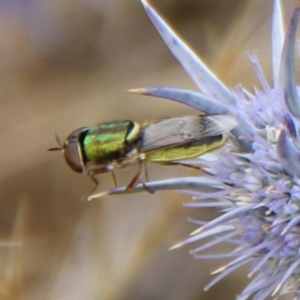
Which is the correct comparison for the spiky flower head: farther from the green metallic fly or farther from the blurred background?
the blurred background

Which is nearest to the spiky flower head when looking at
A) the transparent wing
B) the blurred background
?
the transparent wing

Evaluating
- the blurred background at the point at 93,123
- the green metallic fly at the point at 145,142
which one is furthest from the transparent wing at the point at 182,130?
the blurred background at the point at 93,123

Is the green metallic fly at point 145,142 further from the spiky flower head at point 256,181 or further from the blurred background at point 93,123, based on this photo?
the blurred background at point 93,123

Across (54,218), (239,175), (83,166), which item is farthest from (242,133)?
(54,218)

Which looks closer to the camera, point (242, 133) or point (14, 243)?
point (242, 133)

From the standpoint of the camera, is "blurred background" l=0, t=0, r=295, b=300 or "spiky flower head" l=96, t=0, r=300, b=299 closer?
"spiky flower head" l=96, t=0, r=300, b=299

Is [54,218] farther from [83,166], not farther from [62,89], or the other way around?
[83,166]

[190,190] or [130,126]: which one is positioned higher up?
[130,126]
